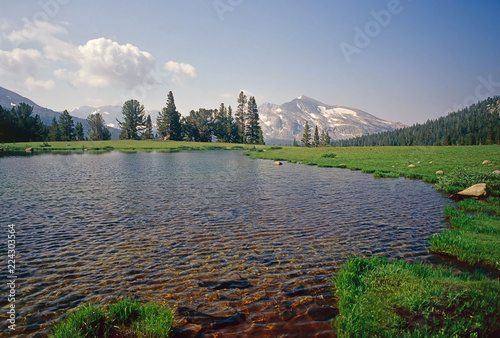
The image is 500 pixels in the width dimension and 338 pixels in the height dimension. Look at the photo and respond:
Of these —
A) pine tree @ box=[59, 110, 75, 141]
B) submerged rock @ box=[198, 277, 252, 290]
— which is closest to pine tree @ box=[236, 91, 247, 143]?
pine tree @ box=[59, 110, 75, 141]

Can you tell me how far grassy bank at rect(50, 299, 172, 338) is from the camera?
5.71 meters

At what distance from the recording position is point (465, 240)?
35.7ft

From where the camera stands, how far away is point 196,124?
6393 inches

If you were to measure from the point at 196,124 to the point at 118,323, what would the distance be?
162268 millimetres

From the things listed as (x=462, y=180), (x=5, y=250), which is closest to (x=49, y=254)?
(x=5, y=250)

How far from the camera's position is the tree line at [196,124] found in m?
154

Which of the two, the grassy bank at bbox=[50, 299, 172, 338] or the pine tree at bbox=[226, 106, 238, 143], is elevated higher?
the pine tree at bbox=[226, 106, 238, 143]

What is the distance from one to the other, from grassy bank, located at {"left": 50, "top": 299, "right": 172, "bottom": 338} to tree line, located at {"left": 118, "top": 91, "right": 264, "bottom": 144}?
15499cm

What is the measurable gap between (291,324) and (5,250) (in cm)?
1216

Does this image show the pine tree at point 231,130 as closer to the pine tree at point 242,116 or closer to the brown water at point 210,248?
the pine tree at point 242,116

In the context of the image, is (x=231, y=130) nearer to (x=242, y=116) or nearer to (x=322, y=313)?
(x=242, y=116)

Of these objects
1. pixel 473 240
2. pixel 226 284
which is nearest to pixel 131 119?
pixel 226 284

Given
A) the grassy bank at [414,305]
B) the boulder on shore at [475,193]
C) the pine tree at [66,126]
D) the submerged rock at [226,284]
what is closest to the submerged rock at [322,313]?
the grassy bank at [414,305]

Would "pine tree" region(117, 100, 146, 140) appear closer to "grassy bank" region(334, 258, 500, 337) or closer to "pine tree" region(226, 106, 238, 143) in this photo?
"pine tree" region(226, 106, 238, 143)
